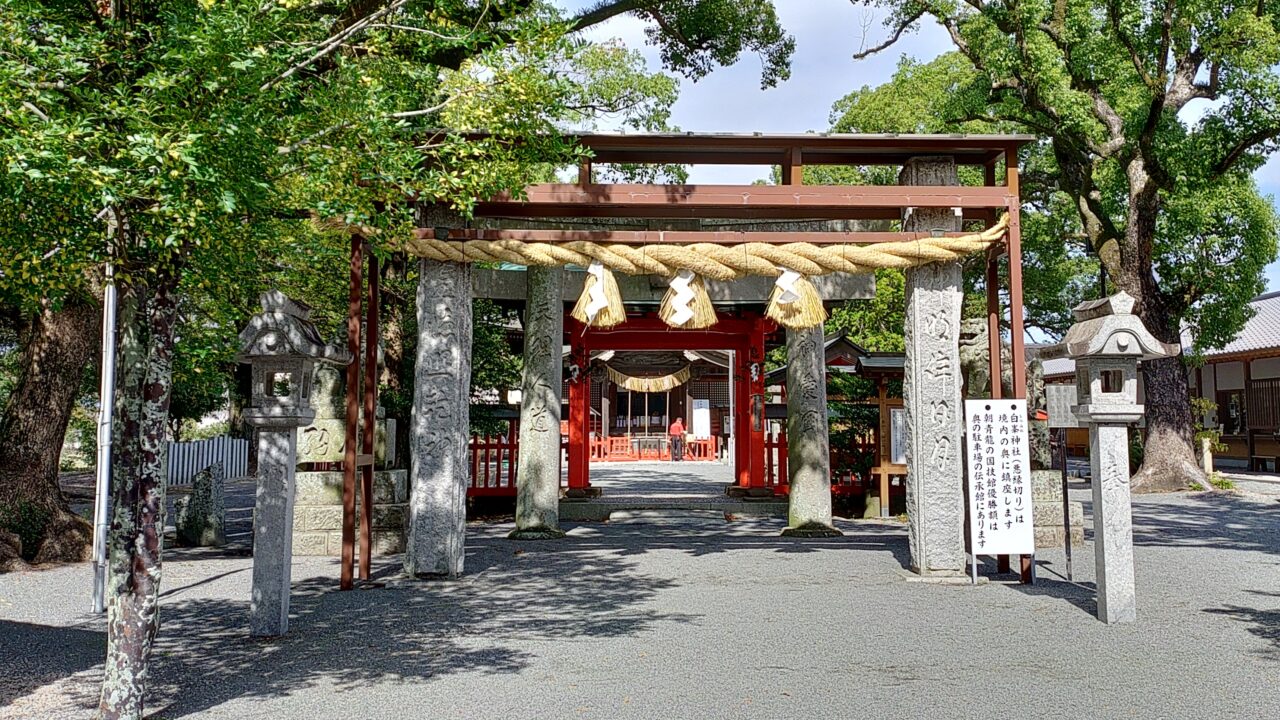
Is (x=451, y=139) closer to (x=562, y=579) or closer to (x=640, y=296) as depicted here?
(x=562, y=579)

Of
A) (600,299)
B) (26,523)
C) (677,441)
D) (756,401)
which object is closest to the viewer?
(600,299)

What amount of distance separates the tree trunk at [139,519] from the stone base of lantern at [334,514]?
5.58 m

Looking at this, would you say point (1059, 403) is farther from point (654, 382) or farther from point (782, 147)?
point (654, 382)

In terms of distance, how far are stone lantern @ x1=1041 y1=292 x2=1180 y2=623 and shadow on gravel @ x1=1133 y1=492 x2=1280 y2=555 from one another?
14.3ft

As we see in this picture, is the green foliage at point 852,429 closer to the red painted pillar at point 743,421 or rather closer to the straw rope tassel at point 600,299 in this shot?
the red painted pillar at point 743,421

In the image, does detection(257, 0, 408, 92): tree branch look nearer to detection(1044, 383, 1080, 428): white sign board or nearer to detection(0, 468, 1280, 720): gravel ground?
detection(0, 468, 1280, 720): gravel ground

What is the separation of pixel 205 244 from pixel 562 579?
16.0 feet

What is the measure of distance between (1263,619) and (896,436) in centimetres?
677

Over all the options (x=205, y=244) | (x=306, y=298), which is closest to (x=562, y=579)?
(x=205, y=244)

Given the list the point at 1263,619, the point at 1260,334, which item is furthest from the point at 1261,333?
the point at 1263,619

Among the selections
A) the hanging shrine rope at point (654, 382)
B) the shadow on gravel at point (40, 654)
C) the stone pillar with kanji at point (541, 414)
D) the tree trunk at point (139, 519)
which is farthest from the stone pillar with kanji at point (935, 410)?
Answer: the hanging shrine rope at point (654, 382)

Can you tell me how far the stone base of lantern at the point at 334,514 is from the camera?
9836 mm

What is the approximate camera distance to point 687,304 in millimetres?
7535

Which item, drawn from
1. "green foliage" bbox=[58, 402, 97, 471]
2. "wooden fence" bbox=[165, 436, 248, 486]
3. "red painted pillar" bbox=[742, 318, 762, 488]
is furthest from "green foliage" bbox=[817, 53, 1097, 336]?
"green foliage" bbox=[58, 402, 97, 471]
